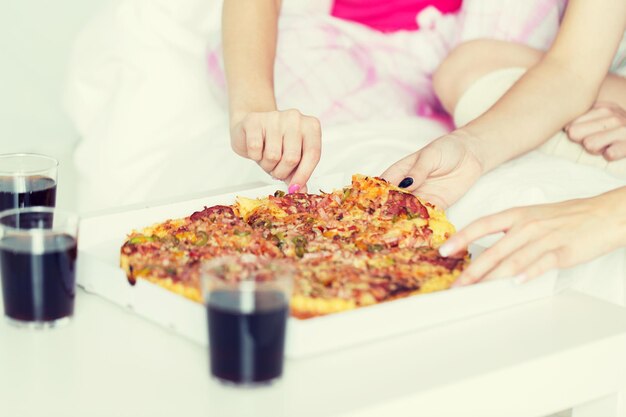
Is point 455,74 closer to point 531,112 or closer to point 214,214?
point 531,112

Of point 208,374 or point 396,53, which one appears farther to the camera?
point 396,53

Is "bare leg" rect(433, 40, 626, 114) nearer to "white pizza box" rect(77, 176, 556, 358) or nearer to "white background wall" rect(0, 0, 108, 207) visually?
"white pizza box" rect(77, 176, 556, 358)

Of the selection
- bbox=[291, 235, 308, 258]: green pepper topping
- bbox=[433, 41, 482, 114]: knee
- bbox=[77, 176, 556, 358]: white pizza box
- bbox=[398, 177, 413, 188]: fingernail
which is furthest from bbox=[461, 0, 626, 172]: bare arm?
bbox=[291, 235, 308, 258]: green pepper topping

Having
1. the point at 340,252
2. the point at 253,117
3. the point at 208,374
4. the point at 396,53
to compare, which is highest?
→ the point at 396,53

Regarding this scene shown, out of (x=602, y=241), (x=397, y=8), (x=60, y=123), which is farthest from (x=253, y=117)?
(x=60, y=123)

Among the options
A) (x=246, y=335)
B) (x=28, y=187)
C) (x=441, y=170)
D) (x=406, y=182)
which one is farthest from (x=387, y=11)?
(x=246, y=335)

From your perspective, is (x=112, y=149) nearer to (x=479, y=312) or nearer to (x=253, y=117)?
(x=253, y=117)

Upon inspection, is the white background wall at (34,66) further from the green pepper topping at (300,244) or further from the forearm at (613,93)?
the green pepper topping at (300,244)
